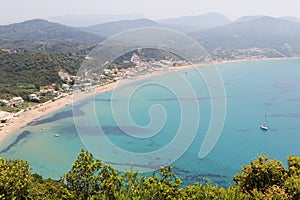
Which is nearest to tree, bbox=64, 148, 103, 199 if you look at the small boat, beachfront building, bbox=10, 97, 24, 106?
the small boat

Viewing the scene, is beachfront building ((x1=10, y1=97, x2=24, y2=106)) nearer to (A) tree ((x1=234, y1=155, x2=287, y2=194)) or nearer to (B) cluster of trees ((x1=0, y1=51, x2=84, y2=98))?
(B) cluster of trees ((x1=0, y1=51, x2=84, y2=98))

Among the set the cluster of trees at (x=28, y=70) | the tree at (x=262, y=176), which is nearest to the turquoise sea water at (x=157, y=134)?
the tree at (x=262, y=176)

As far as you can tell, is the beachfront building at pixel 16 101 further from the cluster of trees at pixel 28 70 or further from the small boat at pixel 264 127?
the small boat at pixel 264 127

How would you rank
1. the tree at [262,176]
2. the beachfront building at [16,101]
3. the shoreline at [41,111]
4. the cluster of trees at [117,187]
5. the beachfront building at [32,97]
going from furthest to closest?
the beachfront building at [32,97]
the beachfront building at [16,101]
the shoreline at [41,111]
the tree at [262,176]
the cluster of trees at [117,187]

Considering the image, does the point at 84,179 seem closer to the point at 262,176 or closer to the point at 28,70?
the point at 262,176

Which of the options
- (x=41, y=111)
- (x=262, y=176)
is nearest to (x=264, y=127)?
(x=262, y=176)

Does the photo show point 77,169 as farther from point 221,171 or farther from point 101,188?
point 221,171

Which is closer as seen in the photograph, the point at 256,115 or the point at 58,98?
the point at 256,115

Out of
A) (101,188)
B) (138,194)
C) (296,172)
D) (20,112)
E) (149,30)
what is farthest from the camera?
(20,112)

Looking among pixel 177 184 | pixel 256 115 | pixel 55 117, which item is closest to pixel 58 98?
pixel 55 117
